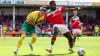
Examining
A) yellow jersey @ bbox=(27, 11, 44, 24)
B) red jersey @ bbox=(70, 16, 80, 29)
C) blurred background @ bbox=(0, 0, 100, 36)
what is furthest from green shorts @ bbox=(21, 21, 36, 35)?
blurred background @ bbox=(0, 0, 100, 36)

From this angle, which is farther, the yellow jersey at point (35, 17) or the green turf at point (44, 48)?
the yellow jersey at point (35, 17)

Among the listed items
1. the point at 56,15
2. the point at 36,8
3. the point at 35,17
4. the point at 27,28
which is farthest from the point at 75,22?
the point at 36,8

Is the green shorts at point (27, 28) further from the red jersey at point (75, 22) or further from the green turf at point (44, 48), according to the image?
the red jersey at point (75, 22)

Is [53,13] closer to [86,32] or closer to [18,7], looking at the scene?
[86,32]

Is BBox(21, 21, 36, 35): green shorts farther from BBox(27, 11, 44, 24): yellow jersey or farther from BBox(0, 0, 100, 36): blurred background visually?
BBox(0, 0, 100, 36): blurred background

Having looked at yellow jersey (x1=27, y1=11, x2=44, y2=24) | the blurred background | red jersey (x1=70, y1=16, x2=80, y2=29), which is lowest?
the blurred background

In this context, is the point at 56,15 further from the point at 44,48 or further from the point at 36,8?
the point at 36,8

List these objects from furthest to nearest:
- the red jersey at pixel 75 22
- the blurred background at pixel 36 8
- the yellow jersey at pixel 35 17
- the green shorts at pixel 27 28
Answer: the blurred background at pixel 36 8
the red jersey at pixel 75 22
the green shorts at pixel 27 28
the yellow jersey at pixel 35 17

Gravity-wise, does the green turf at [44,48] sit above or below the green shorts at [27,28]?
below

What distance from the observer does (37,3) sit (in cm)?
4853

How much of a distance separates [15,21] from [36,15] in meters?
37.2

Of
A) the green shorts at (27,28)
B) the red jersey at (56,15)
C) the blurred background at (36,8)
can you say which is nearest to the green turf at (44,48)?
the green shorts at (27,28)

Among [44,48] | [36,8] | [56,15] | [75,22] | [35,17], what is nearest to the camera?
[35,17]

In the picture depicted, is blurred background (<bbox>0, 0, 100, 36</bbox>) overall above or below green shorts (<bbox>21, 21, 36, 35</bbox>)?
below
